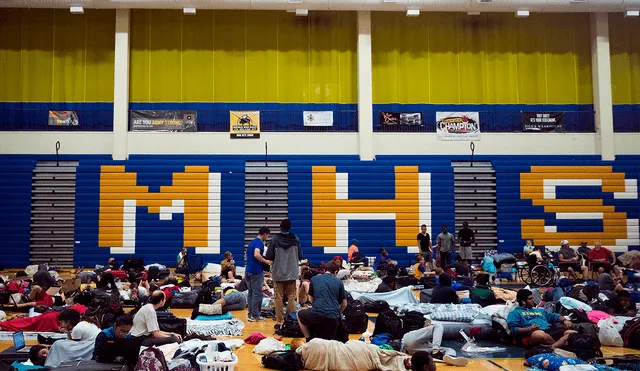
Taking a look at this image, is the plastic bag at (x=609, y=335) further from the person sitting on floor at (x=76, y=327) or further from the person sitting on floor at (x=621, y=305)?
the person sitting on floor at (x=76, y=327)

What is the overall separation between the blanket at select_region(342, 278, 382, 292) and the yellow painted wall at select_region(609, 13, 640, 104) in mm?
14196

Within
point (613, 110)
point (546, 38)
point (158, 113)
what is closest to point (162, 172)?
point (158, 113)

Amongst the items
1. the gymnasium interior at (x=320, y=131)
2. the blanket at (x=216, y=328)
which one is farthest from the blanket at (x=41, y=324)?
the gymnasium interior at (x=320, y=131)

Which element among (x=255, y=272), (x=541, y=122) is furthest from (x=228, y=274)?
(x=541, y=122)

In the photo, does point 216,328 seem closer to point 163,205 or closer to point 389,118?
point 163,205

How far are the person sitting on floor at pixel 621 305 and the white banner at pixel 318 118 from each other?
1356 centimetres

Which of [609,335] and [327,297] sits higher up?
[327,297]

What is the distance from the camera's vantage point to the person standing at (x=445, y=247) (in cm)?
2059

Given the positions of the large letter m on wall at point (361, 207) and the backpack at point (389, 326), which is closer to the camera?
the backpack at point (389, 326)

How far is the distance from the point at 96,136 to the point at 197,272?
7041 mm

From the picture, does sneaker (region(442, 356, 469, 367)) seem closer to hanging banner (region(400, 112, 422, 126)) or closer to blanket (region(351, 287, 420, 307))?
blanket (region(351, 287, 420, 307))

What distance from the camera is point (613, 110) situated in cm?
2427

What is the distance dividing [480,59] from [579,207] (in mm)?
6740

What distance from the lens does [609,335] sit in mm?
10164
